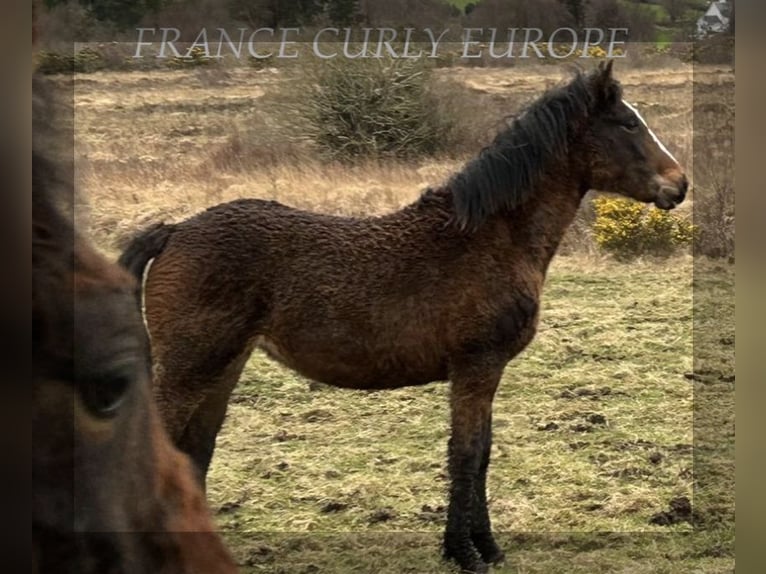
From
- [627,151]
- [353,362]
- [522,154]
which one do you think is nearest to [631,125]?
[627,151]

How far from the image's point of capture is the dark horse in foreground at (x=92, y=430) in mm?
1308

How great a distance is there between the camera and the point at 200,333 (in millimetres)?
3508

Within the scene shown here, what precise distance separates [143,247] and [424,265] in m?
1.11

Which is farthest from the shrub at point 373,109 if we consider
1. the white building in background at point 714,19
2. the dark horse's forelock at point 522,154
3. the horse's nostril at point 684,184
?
the white building in background at point 714,19

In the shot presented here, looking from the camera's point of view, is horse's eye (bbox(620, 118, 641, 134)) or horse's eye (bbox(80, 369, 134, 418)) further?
horse's eye (bbox(620, 118, 641, 134))

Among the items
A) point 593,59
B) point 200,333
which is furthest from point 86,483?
Answer: point 593,59

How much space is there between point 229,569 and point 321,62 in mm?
2693

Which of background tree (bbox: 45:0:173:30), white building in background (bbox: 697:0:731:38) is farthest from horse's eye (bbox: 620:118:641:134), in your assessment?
background tree (bbox: 45:0:173:30)

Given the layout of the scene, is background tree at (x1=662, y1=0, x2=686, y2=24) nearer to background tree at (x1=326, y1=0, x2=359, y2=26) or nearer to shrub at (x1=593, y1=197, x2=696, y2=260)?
shrub at (x1=593, y1=197, x2=696, y2=260)

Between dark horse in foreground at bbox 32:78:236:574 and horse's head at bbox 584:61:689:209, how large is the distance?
2.54 m

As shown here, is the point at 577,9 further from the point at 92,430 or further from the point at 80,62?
the point at 92,430

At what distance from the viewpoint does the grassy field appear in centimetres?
376

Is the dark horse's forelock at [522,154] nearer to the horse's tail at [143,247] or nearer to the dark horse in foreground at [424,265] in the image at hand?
the dark horse in foreground at [424,265]
